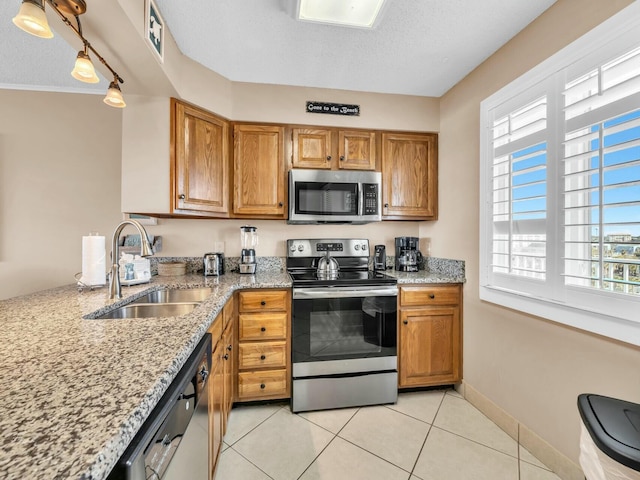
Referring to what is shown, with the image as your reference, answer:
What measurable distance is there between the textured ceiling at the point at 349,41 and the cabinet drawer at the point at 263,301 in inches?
64.7

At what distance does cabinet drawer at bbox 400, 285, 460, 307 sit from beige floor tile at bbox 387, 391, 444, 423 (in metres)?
0.71

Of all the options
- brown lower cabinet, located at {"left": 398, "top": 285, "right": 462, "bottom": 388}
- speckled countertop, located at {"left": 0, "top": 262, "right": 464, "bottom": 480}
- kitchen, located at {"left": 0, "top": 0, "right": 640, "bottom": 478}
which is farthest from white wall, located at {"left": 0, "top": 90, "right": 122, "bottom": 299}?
brown lower cabinet, located at {"left": 398, "top": 285, "right": 462, "bottom": 388}

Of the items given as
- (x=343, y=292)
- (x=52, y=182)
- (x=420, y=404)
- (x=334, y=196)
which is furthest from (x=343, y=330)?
(x=52, y=182)

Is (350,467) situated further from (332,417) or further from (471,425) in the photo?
(471,425)

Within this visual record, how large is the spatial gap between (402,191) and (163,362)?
7.40ft

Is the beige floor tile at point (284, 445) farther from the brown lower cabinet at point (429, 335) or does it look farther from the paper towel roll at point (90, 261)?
the paper towel roll at point (90, 261)

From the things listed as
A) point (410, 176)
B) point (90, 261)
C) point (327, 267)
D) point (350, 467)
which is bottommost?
point (350, 467)

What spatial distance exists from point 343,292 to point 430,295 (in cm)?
70

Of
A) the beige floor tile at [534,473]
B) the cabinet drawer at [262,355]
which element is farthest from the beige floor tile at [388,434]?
the cabinet drawer at [262,355]

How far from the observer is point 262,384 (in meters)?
2.00

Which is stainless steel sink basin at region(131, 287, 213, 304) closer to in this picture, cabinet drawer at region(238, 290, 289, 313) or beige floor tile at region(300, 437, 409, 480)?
cabinet drawer at region(238, 290, 289, 313)

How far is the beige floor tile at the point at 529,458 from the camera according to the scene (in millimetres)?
1530

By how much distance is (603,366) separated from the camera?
127cm

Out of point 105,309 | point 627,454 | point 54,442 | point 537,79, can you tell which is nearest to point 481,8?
point 537,79
